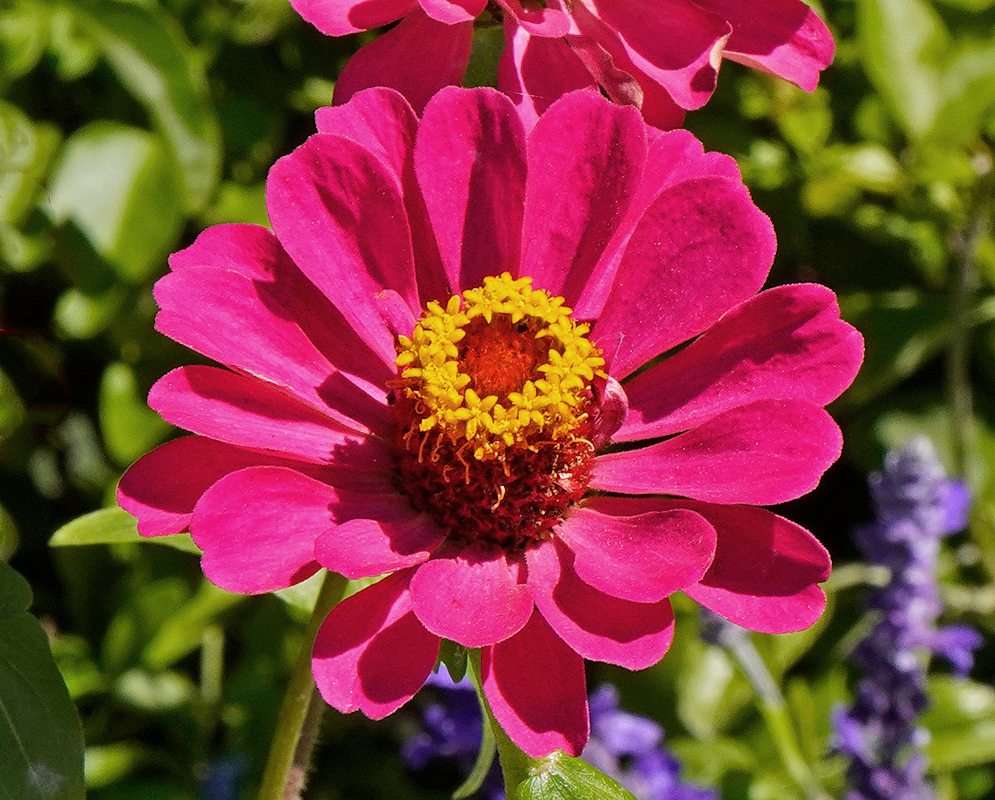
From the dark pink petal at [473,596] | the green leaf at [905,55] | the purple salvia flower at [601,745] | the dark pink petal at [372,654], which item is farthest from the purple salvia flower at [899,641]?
the dark pink petal at [372,654]

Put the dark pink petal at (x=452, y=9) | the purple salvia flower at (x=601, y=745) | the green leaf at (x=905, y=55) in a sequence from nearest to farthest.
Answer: the dark pink petal at (x=452, y=9) < the purple salvia flower at (x=601, y=745) < the green leaf at (x=905, y=55)

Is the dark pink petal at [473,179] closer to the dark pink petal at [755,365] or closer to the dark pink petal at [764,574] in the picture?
the dark pink petal at [755,365]

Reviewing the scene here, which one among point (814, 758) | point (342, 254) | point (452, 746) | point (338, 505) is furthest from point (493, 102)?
point (814, 758)

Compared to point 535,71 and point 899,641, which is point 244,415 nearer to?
point 535,71

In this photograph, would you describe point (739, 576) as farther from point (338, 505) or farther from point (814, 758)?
point (814, 758)

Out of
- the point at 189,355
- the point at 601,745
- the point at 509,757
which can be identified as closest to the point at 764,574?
the point at 509,757

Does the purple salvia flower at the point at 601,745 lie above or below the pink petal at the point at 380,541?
below

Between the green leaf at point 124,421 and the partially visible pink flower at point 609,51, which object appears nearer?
the partially visible pink flower at point 609,51
